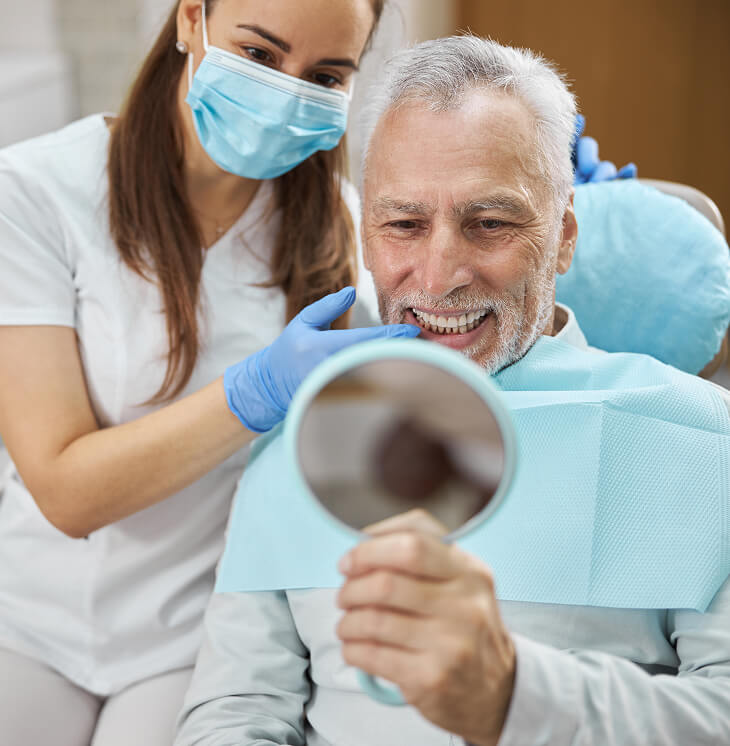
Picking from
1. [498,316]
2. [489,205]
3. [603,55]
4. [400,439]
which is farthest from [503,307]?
[603,55]

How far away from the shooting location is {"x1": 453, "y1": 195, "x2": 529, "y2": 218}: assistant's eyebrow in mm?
1104

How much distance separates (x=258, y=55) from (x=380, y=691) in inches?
43.6

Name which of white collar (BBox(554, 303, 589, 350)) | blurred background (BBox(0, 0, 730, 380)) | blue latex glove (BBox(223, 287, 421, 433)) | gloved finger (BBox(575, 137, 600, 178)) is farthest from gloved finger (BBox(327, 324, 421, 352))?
blurred background (BBox(0, 0, 730, 380))

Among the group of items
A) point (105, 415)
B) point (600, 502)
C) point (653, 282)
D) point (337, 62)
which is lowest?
point (105, 415)

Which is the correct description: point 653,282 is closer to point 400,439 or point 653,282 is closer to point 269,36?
point 269,36

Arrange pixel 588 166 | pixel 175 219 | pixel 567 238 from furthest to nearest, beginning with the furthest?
pixel 588 166 → pixel 175 219 → pixel 567 238

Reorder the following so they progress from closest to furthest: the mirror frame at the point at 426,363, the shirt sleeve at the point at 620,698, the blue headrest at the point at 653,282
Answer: the mirror frame at the point at 426,363 → the shirt sleeve at the point at 620,698 → the blue headrest at the point at 653,282

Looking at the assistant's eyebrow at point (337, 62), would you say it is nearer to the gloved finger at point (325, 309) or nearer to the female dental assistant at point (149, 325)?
the female dental assistant at point (149, 325)

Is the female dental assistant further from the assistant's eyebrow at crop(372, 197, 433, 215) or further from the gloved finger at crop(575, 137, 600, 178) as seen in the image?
the gloved finger at crop(575, 137, 600, 178)

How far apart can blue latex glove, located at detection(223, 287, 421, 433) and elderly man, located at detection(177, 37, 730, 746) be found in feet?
0.28

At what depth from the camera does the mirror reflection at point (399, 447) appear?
664 millimetres

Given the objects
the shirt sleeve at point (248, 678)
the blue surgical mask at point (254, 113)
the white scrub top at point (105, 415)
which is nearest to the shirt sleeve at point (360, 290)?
the white scrub top at point (105, 415)

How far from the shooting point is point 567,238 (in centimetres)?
129

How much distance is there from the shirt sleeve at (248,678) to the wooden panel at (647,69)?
11.0 feet
